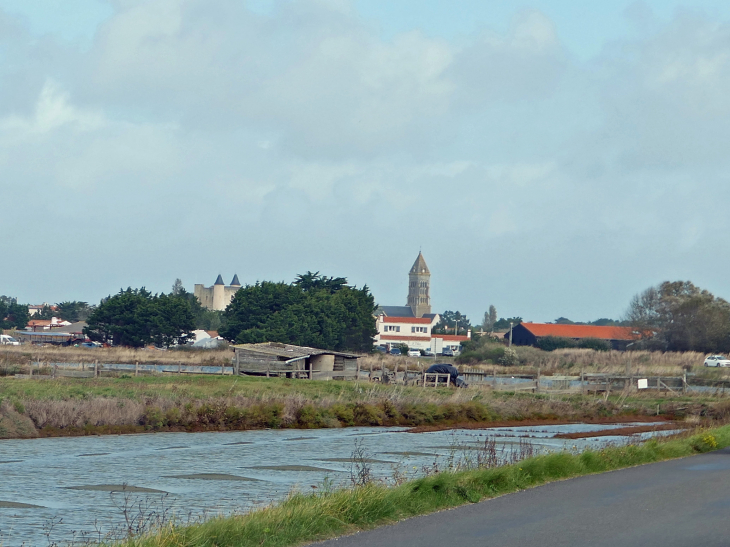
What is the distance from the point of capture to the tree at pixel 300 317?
370 ft

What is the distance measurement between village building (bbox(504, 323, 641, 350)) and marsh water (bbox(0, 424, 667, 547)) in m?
98.3

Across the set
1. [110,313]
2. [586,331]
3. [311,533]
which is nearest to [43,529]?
[311,533]

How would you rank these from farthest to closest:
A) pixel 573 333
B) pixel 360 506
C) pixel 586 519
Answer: pixel 573 333
pixel 586 519
pixel 360 506

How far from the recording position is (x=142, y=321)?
382ft

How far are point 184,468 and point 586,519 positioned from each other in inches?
429

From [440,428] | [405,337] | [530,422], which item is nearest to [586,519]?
[440,428]

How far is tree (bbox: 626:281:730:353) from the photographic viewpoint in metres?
105

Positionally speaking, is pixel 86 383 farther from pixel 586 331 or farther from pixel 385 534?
pixel 586 331

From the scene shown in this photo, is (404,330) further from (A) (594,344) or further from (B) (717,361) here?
(B) (717,361)

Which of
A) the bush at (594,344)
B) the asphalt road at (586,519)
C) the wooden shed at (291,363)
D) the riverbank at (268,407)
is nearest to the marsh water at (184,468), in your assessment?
the riverbank at (268,407)

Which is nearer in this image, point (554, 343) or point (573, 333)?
point (554, 343)

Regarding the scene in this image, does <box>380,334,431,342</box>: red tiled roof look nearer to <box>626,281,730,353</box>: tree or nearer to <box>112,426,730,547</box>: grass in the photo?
<box>626,281,730,353</box>: tree

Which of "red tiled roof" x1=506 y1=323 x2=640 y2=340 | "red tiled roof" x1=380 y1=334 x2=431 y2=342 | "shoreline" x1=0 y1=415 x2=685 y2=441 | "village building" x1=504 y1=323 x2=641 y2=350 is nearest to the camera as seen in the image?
"shoreline" x1=0 y1=415 x2=685 y2=441

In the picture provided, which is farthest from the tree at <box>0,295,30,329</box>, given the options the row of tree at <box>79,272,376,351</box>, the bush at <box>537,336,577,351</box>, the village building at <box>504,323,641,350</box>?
the bush at <box>537,336,577,351</box>
